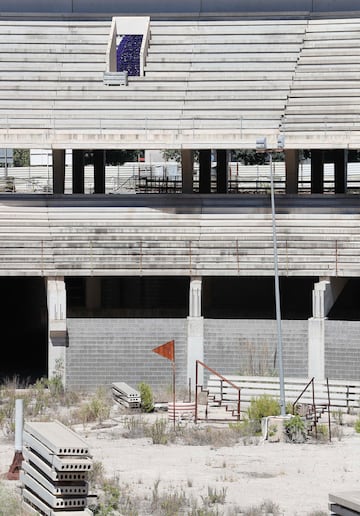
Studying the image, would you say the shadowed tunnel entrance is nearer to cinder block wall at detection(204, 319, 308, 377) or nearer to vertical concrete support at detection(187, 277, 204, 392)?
vertical concrete support at detection(187, 277, 204, 392)

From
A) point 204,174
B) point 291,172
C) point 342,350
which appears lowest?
point 342,350

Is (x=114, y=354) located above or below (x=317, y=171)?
below

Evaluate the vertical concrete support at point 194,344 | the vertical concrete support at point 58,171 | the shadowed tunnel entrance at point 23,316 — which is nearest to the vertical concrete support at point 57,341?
the vertical concrete support at point 194,344

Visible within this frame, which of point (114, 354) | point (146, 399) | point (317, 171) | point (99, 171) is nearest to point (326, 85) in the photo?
point (317, 171)

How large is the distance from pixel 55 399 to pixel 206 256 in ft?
20.8

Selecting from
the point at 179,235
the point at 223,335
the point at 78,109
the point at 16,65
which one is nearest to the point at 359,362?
the point at 223,335

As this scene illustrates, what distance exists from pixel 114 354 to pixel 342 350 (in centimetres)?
612

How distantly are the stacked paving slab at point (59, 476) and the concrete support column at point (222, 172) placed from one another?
2791cm

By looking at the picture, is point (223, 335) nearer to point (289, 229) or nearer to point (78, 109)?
point (289, 229)

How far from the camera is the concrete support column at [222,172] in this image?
4984 centimetres

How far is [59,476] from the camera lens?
70.7 ft

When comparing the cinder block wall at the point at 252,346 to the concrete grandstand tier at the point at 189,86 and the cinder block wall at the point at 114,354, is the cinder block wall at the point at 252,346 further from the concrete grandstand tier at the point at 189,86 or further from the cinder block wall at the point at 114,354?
the concrete grandstand tier at the point at 189,86

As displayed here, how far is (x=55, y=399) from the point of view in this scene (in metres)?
36.2

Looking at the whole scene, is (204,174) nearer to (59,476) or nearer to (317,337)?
(317,337)
